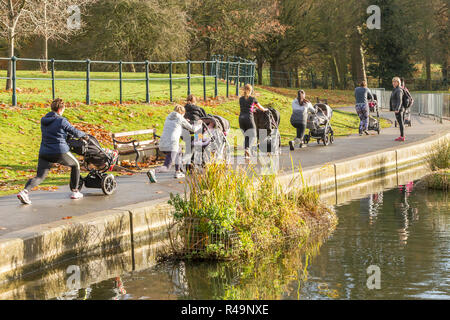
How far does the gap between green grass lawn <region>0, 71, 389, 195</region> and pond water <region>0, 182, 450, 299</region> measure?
506cm

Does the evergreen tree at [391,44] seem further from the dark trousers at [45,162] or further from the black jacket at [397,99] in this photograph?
the dark trousers at [45,162]

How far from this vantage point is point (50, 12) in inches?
1196

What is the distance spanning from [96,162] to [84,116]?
9.25 m

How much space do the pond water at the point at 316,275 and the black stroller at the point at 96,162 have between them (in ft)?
9.61

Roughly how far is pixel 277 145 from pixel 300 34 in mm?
34238

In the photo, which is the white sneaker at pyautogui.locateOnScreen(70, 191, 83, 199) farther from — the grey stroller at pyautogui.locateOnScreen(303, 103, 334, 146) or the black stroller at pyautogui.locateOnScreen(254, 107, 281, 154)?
the grey stroller at pyautogui.locateOnScreen(303, 103, 334, 146)

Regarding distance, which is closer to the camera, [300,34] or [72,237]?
[72,237]

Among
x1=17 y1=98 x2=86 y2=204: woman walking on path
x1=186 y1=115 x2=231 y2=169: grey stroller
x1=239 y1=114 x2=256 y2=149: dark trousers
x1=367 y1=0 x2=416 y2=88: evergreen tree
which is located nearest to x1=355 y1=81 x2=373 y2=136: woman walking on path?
x1=239 y1=114 x2=256 y2=149: dark trousers

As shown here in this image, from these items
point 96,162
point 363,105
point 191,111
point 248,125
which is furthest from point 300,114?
point 96,162

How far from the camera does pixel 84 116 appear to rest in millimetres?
21625

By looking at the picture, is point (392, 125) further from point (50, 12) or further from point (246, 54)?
point (246, 54)

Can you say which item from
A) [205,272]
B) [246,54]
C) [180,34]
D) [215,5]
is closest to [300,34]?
[246,54]

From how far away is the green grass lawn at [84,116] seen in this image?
16.2 meters
